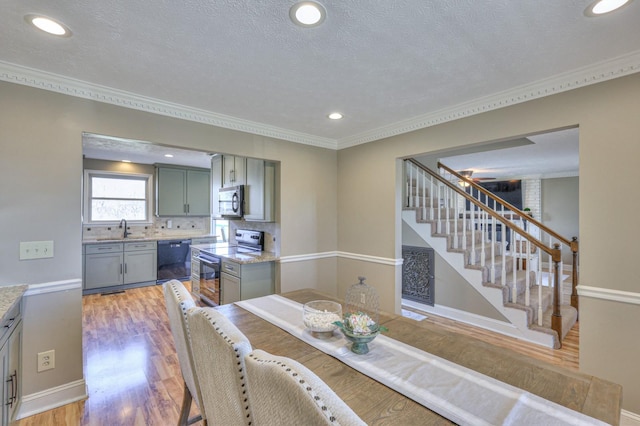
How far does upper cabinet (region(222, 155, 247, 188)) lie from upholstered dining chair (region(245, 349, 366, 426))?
352 centimetres

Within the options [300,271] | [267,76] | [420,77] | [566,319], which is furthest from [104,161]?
[566,319]

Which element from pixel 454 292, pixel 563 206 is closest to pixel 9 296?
pixel 454 292

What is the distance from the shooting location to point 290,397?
63cm

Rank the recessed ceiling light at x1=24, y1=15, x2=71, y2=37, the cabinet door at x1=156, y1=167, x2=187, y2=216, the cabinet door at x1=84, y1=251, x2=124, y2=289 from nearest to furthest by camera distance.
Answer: the recessed ceiling light at x1=24, y1=15, x2=71, y2=37 → the cabinet door at x1=84, y1=251, x2=124, y2=289 → the cabinet door at x1=156, y1=167, x2=187, y2=216

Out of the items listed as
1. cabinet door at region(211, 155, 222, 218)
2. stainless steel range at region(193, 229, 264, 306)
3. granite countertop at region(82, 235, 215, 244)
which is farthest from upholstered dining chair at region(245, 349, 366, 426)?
granite countertop at region(82, 235, 215, 244)

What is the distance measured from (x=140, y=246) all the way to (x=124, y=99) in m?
3.78

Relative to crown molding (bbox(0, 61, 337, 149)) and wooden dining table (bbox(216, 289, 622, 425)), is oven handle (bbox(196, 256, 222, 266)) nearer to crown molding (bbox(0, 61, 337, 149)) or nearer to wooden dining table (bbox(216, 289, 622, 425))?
crown molding (bbox(0, 61, 337, 149))

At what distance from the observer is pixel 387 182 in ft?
11.0

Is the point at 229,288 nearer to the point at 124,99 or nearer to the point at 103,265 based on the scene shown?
the point at 124,99

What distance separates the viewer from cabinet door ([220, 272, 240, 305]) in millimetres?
3416

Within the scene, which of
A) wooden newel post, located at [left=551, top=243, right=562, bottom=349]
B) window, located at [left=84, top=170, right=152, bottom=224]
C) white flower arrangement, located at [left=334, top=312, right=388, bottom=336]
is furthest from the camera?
window, located at [left=84, top=170, right=152, bottom=224]

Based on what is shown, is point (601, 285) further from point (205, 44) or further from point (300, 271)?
point (205, 44)

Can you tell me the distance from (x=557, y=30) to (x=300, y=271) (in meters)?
3.08

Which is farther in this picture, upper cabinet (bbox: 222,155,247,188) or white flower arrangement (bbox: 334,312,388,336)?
upper cabinet (bbox: 222,155,247,188)
